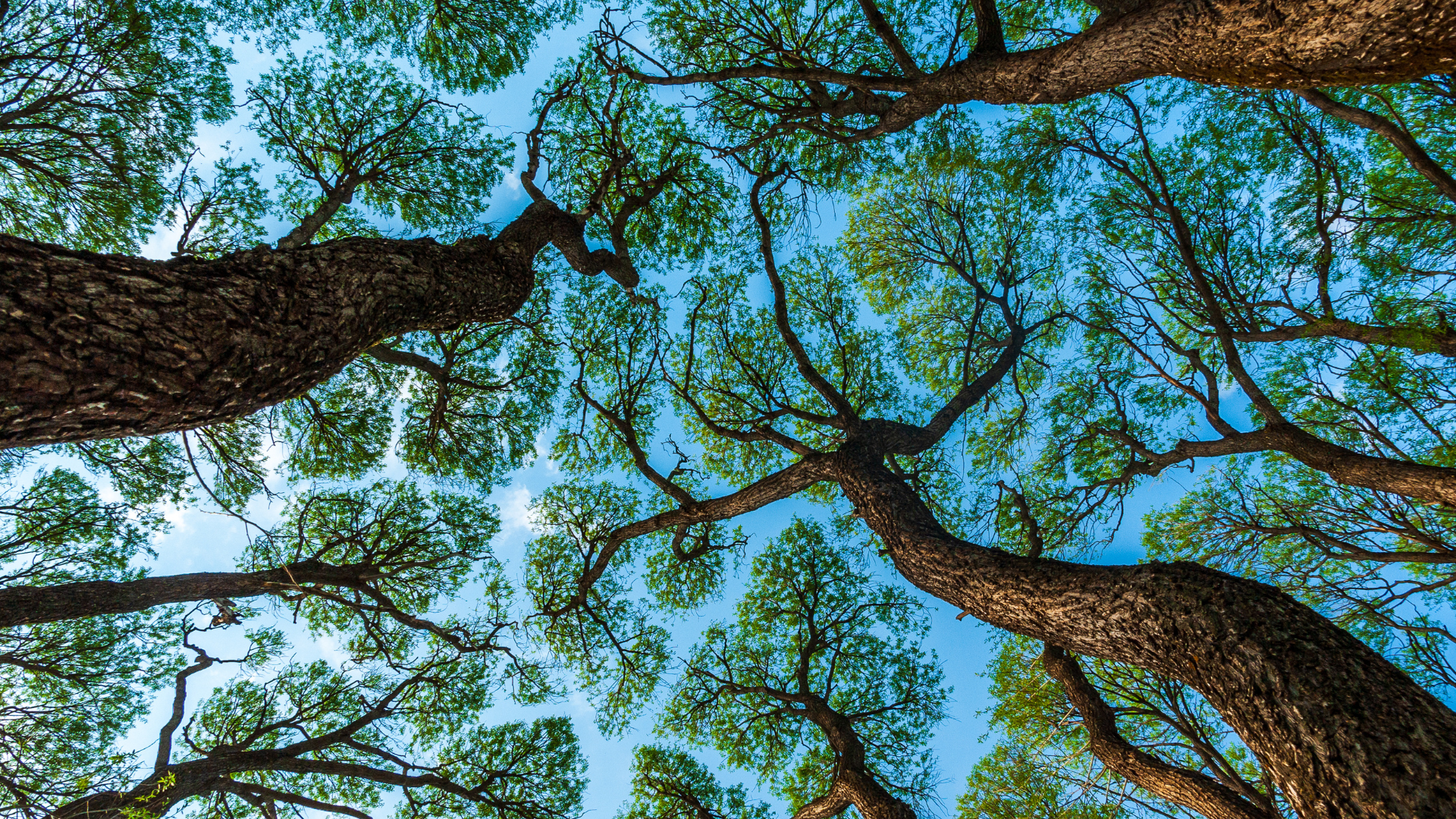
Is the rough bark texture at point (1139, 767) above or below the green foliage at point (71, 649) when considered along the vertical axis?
below

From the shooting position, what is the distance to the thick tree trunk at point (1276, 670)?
2.24m

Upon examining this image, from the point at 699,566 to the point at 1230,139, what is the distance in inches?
464

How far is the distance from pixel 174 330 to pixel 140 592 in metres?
5.72

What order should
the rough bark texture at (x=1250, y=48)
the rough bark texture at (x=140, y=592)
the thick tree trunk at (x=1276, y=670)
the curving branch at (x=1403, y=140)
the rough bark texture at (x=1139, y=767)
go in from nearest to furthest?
the thick tree trunk at (x=1276, y=670)
the rough bark texture at (x=1250, y=48)
the rough bark texture at (x=1139, y=767)
the curving branch at (x=1403, y=140)
the rough bark texture at (x=140, y=592)

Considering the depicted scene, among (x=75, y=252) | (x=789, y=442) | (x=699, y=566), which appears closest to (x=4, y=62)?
(x=75, y=252)

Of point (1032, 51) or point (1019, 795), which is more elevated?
point (1032, 51)

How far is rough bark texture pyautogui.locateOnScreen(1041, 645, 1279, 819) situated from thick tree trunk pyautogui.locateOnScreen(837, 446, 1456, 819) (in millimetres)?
2474

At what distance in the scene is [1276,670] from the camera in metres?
2.67

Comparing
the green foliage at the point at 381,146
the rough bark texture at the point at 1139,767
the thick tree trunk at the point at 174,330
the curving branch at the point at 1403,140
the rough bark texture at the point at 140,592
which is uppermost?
the green foliage at the point at 381,146

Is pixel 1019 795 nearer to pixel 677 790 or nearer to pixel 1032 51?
pixel 677 790

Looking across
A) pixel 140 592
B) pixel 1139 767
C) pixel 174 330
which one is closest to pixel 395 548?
pixel 140 592

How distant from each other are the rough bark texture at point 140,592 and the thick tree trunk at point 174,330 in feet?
10.7

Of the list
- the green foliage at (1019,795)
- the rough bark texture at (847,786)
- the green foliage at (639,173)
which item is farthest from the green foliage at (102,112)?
the green foliage at (1019,795)

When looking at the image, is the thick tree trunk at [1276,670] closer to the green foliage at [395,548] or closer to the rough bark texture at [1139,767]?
the rough bark texture at [1139,767]
